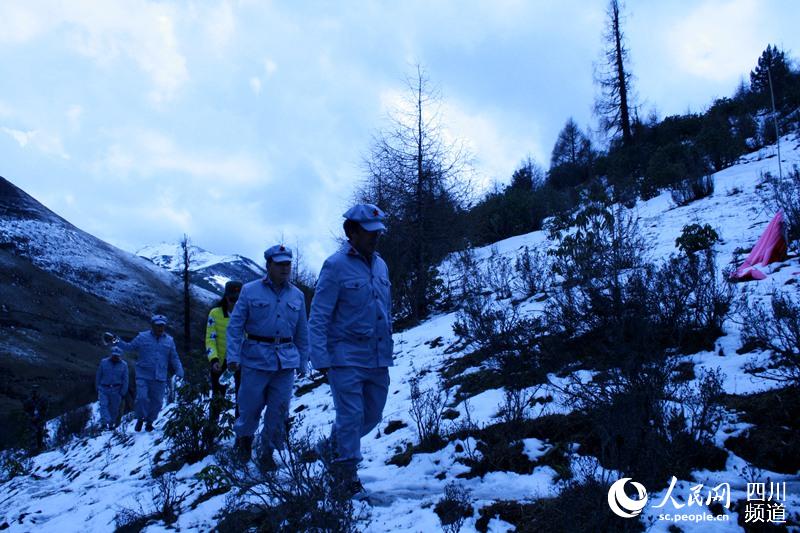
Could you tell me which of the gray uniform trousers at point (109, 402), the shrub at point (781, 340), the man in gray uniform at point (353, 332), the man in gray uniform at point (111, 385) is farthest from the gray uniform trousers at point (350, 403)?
the gray uniform trousers at point (109, 402)

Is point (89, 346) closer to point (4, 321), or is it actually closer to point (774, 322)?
point (4, 321)

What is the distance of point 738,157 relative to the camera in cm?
1402

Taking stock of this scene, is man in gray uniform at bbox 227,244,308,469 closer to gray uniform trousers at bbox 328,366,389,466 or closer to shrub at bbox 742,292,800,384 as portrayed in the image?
gray uniform trousers at bbox 328,366,389,466

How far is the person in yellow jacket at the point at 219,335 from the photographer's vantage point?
5477 millimetres

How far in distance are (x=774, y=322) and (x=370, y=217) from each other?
290 cm

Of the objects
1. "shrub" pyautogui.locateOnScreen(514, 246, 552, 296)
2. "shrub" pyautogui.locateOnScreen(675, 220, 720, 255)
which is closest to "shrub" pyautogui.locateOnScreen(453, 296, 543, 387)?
"shrub" pyautogui.locateOnScreen(675, 220, 720, 255)

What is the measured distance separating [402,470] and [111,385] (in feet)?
29.0

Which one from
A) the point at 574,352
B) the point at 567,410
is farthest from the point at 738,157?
the point at 567,410

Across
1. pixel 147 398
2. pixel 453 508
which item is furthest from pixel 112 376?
pixel 453 508

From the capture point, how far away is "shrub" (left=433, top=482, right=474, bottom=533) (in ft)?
8.34

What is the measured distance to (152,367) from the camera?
27.5 ft

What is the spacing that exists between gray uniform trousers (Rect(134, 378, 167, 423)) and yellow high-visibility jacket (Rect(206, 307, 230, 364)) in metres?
3.45

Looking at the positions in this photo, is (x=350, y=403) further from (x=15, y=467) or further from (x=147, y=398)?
(x=15, y=467)

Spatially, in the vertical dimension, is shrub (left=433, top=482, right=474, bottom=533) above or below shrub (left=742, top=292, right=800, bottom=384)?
below
